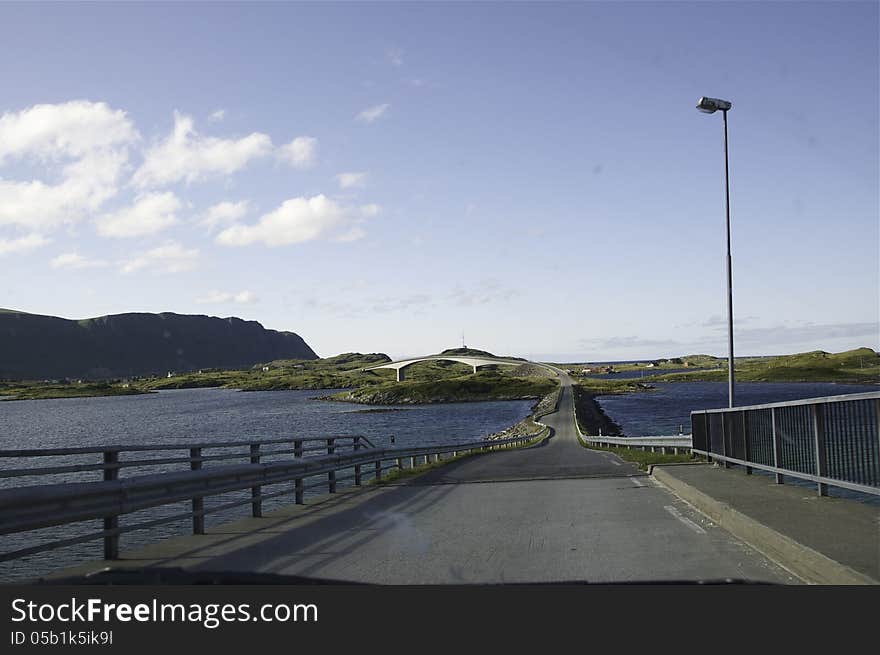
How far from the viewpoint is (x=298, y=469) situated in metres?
14.0

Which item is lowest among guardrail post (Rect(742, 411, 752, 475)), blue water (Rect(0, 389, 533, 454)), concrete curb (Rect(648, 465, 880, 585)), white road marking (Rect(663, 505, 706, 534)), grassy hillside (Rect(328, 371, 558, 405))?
blue water (Rect(0, 389, 533, 454))

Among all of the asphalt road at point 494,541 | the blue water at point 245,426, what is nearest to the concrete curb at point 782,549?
the asphalt road at point 494,541

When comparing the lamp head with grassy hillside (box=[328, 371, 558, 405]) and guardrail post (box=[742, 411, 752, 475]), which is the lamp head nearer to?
guardrail post (box=[742, 411, 752, 475])

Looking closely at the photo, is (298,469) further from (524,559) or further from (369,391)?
(369,391)

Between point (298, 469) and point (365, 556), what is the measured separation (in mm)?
5479

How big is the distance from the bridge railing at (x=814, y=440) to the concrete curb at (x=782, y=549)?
1.42m

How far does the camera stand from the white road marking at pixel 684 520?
995 cm

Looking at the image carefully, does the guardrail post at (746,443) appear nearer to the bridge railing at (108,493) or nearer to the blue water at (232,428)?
the bridge railing at (108,493)

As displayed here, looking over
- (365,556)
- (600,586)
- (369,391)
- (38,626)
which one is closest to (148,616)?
(38,626)

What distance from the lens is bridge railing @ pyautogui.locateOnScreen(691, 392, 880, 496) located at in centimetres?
953

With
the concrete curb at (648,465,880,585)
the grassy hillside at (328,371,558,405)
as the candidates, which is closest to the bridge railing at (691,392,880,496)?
the concrete curb at (648,465,880,585)

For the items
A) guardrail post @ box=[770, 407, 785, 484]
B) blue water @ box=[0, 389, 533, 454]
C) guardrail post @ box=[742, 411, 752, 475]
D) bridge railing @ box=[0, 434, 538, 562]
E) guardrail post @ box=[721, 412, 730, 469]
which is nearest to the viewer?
bridge railing @ box=[0, 434, 538, 562]

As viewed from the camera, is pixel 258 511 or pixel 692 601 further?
pixel 258 511

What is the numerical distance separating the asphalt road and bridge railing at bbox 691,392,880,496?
5.78 feet
